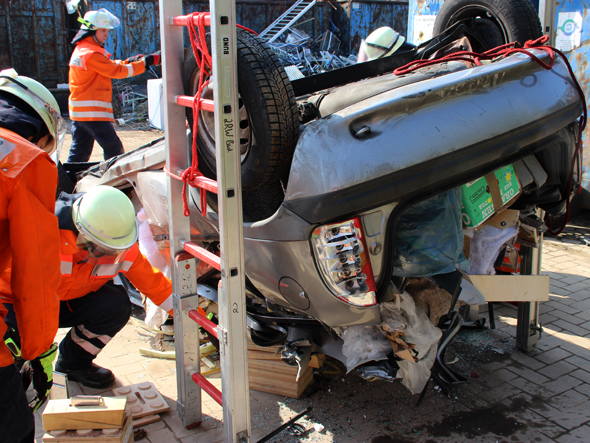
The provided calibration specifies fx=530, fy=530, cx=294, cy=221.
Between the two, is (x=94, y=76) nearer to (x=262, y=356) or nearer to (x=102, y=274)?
(x=102, y=274)

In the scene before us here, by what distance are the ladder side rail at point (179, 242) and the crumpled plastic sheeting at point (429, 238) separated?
1.04 m

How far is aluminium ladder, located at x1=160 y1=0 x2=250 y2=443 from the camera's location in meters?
2.02

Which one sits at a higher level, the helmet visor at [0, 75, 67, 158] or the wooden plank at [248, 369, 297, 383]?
the helmet visor at [0, 75, 67, 158]

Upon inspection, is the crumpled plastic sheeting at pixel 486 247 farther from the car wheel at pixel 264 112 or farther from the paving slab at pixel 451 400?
the car wheel at pixel 264 112

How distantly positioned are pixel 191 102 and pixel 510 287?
1866 mm

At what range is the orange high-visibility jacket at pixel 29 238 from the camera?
1921mm

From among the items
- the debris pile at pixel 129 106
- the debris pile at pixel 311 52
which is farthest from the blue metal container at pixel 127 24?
the debris pile at pixel 129 106

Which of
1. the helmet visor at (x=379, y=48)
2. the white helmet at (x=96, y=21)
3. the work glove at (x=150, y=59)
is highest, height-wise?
the white helmet at (x=96, y=21)

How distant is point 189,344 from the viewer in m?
2.70

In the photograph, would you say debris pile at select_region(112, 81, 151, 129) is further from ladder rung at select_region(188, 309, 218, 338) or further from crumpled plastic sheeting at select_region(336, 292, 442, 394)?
crumpled plastic sheeting at select_region(336, 292, 442, 394)

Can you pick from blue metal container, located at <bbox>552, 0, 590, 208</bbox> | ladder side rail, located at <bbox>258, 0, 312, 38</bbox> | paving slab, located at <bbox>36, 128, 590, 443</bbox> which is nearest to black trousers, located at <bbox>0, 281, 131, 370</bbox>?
paving slab, located at <bbox>36, 128, 590, 443</bbox>

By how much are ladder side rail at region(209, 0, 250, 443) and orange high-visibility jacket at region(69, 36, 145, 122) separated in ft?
15.6

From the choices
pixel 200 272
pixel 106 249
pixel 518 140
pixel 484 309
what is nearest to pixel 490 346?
pixel 484 309

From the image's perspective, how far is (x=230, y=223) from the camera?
2.13 metres
